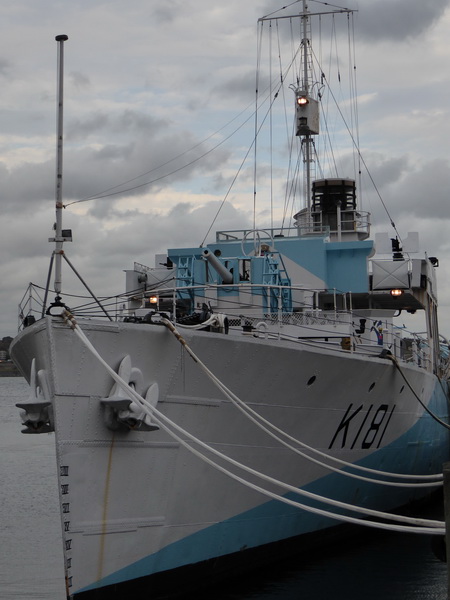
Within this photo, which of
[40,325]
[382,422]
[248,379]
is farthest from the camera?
[382,422]

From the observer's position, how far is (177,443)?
11.4 m

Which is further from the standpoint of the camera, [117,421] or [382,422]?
[382,422]

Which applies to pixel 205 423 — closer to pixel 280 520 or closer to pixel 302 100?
pixel 280 520

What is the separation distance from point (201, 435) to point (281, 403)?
1.58 meters

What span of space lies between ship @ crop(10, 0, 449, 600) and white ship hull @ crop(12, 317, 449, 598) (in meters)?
0.02

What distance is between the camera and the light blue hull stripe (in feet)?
37.3

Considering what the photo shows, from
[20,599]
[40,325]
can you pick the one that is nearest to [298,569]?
[20,599]

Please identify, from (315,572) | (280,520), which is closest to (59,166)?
(280,520)

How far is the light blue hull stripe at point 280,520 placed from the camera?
11.4 metres

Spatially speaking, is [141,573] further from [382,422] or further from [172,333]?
[382,422]

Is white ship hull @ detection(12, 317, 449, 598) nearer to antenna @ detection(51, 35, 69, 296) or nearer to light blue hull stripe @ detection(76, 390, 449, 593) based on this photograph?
light blue hull stripe @ detection(76, 390, 449, 593)

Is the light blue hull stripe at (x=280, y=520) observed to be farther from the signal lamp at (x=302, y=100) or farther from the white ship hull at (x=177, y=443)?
the signal lamp at (x=302, y=100)

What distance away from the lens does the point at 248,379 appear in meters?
12.1

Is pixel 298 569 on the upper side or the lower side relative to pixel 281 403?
lower
